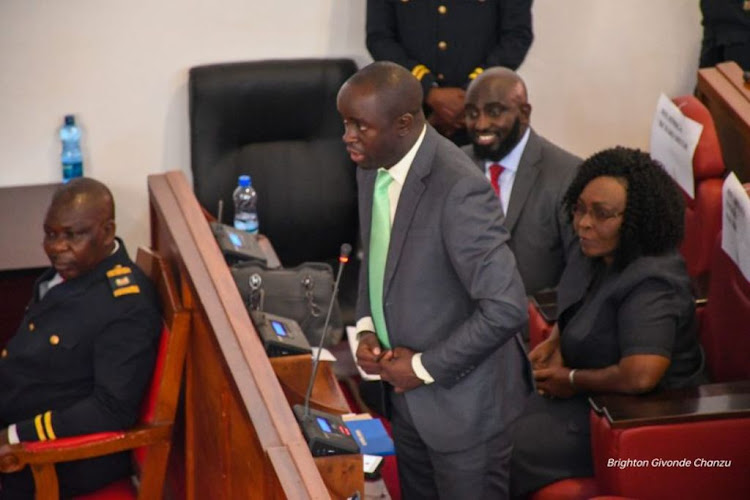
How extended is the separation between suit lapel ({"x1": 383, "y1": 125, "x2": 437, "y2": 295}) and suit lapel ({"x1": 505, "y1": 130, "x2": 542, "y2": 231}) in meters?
1.15

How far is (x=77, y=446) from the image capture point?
3.07m

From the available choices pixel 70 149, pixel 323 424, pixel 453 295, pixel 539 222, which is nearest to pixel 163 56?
pixel 70 149

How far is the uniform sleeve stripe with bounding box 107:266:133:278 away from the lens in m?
3.26

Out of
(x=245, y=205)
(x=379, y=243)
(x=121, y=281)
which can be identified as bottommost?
(x=245, y=205)

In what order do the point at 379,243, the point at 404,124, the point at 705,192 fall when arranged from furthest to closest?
1. the point at 705,192
2. the point at 379,243
3. the point at 404,124

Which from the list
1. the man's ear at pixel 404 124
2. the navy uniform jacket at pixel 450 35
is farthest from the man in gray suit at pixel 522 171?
the man's ear at pixel 404 124

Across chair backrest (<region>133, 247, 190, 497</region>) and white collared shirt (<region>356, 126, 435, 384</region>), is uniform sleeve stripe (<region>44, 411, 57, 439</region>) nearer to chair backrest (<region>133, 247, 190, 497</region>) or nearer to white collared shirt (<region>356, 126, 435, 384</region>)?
chair backrest (<region>133, 247, 190, 497</region>)

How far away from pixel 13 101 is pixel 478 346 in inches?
107

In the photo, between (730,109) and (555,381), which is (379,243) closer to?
(555,381)

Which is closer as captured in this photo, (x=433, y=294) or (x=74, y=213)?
(x=433, y=294)

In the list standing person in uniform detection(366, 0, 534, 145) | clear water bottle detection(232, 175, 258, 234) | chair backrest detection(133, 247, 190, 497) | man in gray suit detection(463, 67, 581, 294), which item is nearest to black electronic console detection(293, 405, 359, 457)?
chair backrest detection(133, 247, 190, 497)

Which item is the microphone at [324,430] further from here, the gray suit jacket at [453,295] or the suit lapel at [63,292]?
the suit lapel at [63,292]

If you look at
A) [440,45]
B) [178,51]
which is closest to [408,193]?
[440,45]

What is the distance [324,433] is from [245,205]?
198 cm
